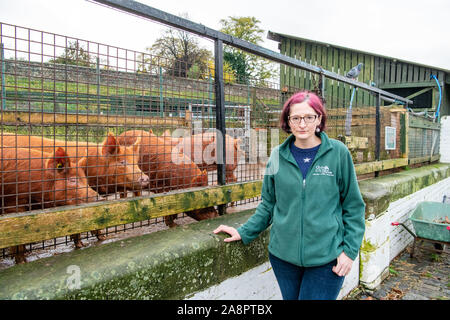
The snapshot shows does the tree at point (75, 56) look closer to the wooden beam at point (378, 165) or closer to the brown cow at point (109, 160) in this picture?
the brown cow at point (109, 160)

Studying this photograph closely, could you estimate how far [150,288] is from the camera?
1831mm

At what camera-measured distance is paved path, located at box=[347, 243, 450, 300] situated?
13.9ft

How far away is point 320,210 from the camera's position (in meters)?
1.91

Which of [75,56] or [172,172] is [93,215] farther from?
[172,172]

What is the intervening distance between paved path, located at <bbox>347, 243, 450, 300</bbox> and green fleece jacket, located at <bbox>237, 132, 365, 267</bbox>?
2628mm

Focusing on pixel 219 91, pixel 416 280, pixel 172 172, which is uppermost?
pixel 219 91

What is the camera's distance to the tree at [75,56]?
1993 millimetres

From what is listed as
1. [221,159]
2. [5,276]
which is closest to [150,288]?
[5,276]

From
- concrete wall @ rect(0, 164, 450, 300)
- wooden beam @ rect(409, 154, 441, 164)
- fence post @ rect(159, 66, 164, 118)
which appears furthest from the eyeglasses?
wooden beam @ rect(409, 154, 441, 164)

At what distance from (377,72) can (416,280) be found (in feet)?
49.6

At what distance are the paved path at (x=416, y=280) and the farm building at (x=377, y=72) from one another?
28.1ft

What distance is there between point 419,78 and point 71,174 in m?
17.4

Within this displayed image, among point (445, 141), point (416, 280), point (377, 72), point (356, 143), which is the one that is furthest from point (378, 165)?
point (377, 72)

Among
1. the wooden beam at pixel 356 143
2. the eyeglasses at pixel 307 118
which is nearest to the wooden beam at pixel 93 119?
the eyeglasses at pixel 307 118
